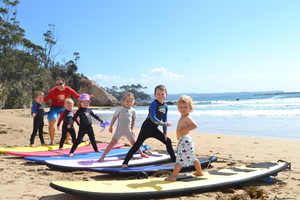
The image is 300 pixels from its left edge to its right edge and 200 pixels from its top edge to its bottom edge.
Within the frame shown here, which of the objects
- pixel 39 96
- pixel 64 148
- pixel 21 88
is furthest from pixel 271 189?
pixel 21 88

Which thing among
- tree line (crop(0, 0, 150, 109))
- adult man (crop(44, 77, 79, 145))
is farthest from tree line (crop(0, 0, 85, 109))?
adult man (crop(44, 77, 79, 145))

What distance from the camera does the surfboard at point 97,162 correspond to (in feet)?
17.8

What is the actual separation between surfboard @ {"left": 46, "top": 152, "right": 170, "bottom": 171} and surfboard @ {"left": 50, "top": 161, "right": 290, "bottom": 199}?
150 centimetres

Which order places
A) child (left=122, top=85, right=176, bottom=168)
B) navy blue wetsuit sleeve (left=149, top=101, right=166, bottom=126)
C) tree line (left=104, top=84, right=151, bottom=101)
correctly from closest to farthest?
navy blue wetsuit sleeve (left=149, top=101, right=166, bottom=126)
child (left=122, top=85, right=176, bottom=168)
tree line (left=104, top=84, right=151, bottom=101)

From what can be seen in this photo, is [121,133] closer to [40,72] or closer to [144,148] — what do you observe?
[144,148]

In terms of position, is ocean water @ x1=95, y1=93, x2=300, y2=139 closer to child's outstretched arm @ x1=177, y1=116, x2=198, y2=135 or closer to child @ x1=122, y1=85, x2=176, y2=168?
child @ x1=122, y1=85, x2=176, y2=168

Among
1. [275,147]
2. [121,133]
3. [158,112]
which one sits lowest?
[275,147]

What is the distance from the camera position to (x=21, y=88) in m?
38.2

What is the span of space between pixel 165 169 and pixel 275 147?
16.0 ft

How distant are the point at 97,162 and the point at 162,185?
7.55ft

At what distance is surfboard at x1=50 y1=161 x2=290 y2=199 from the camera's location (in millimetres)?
3488

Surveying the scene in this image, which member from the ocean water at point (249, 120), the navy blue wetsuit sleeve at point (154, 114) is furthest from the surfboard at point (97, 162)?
the ocean water at point (249, 120)

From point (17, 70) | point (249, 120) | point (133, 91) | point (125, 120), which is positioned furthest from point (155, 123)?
point (133, 91)

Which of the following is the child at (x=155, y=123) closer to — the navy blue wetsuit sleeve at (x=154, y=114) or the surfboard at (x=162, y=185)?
the navy blue wetsuit sleeve at (x=154, y=114)
